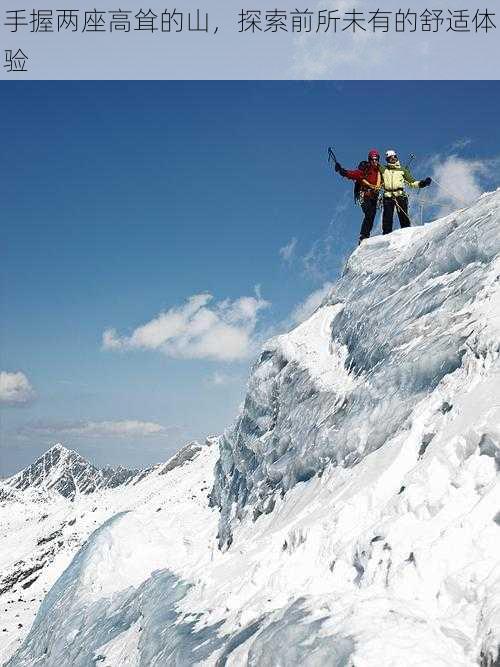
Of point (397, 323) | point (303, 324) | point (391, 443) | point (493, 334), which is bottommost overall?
point (391, 443)

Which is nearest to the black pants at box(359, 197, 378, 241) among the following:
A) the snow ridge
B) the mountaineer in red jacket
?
the mountaineer in red jacket

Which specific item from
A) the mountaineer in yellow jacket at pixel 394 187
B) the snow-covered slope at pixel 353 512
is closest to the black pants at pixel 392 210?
the mountaineer in yellow jacket at pixel 394 187

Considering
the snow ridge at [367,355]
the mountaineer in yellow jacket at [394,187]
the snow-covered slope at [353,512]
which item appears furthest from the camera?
the mountaineer in yellow jacket at [394,187]

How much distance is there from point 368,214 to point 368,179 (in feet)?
4.18

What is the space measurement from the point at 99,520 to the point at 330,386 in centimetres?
7592

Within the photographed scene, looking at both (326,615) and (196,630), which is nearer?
(326,615)

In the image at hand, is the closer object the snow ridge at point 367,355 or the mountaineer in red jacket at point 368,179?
the snow ridge at point 367,355

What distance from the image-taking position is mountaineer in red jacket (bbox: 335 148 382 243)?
20375 millimetres

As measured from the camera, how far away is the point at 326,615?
7.12 m

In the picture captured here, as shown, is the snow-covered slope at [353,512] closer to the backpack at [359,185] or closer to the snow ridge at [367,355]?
the snow ridge at [367,355]

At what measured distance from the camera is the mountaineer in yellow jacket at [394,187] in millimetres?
20031

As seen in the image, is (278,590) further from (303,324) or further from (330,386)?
(303,324)

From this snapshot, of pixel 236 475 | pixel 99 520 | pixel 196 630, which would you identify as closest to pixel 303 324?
pixel 236 475

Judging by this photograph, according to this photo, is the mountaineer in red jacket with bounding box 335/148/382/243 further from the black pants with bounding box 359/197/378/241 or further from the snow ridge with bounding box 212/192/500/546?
the snow ridge with bounding box 212/192/500/546
